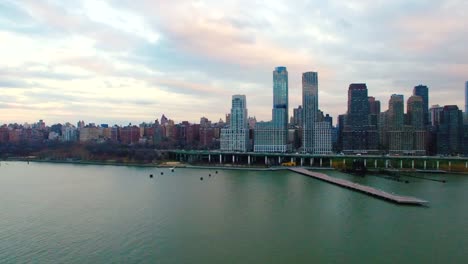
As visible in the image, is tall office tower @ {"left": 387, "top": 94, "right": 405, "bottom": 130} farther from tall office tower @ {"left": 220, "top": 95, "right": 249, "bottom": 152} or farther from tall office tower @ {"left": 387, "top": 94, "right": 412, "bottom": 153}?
tall office tower @ {"left": 220, "top": 95, "right": 249, "bottom": 152}

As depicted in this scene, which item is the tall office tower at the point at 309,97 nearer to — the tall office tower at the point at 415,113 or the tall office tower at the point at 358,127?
the tall office tower at the point at 358,127

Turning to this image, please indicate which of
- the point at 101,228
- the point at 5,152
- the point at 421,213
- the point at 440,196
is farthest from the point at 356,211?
the point at 5,152

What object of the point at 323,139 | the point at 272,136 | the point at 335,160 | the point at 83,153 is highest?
the point at 272,136

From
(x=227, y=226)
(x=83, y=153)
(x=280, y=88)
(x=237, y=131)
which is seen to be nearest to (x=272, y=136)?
(x=237, y=131)

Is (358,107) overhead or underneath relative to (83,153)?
overhead

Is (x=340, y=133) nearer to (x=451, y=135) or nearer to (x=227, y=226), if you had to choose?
(x=451, y=135)

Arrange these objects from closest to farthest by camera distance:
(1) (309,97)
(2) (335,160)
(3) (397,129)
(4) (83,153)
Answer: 1. (2) (335,160)
2. (4) (83,153)
3. (3) (397,129)
4. (1) (309,97)
